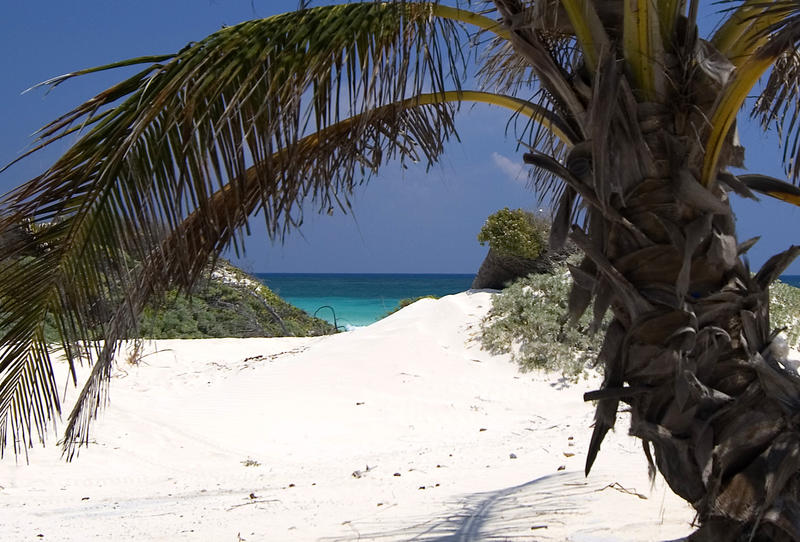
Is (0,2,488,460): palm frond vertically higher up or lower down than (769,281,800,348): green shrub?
higher up

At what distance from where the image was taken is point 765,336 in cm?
255

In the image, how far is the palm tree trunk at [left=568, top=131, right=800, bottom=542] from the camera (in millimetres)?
2391

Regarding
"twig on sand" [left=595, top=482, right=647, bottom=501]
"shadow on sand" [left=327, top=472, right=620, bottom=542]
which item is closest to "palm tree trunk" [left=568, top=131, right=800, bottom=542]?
"shadow on sand" [left=327, top=472, right=620, bottom=542]

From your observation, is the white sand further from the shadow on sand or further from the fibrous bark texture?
the fibrous bark texture

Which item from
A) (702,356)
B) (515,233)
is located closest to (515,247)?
(515,233)

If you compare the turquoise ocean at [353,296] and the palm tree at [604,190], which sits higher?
the palm tree at [604,190]

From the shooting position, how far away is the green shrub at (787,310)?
9.38m

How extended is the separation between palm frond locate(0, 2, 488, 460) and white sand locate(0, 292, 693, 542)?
6.27ft

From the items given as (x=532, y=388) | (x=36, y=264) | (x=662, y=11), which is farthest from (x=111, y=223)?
(x=532, y=388)

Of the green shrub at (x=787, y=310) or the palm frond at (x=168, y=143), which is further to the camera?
the green shrub at (x=787, y=310)

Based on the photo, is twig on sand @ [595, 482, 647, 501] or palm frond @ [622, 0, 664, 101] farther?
twig on sand @ [595, 482, 647, 501]

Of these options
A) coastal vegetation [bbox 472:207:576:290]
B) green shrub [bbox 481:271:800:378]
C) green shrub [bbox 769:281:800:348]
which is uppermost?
coastal vegetation [bbox 472:207:576:290]

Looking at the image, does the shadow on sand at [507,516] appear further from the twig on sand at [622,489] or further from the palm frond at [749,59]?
the palm frond at [749,59]

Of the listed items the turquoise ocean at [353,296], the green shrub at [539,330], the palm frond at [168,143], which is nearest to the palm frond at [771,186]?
the palm frond at [168,143]
